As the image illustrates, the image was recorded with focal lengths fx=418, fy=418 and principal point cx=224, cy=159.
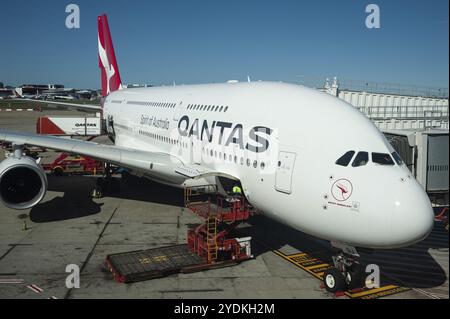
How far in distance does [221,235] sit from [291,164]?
3.38m

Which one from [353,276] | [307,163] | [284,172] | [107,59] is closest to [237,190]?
[284,172]

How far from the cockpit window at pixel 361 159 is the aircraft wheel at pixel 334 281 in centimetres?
290

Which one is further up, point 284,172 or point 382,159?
point 382,159

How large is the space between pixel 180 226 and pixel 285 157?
22.4 feet

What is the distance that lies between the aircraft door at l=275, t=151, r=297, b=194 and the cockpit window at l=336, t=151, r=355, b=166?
111 centimetres

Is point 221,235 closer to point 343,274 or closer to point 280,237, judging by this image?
point 280,237

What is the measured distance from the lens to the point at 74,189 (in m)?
21.4

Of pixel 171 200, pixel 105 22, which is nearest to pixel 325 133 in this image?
pixel 171 200

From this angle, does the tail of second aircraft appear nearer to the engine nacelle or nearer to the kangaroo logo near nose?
the engine nacelle

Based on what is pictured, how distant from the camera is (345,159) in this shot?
9203 mm

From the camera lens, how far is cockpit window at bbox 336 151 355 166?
9164 millimetres

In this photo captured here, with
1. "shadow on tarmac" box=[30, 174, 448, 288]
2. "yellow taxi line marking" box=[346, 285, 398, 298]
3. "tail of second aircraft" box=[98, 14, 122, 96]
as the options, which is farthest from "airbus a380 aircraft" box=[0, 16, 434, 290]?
"tail of second aircraft" box=[98, 14, 122, 96]

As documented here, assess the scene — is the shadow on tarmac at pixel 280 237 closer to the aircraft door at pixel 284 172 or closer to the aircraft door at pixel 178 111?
the aircraft door at pixel 284 172
